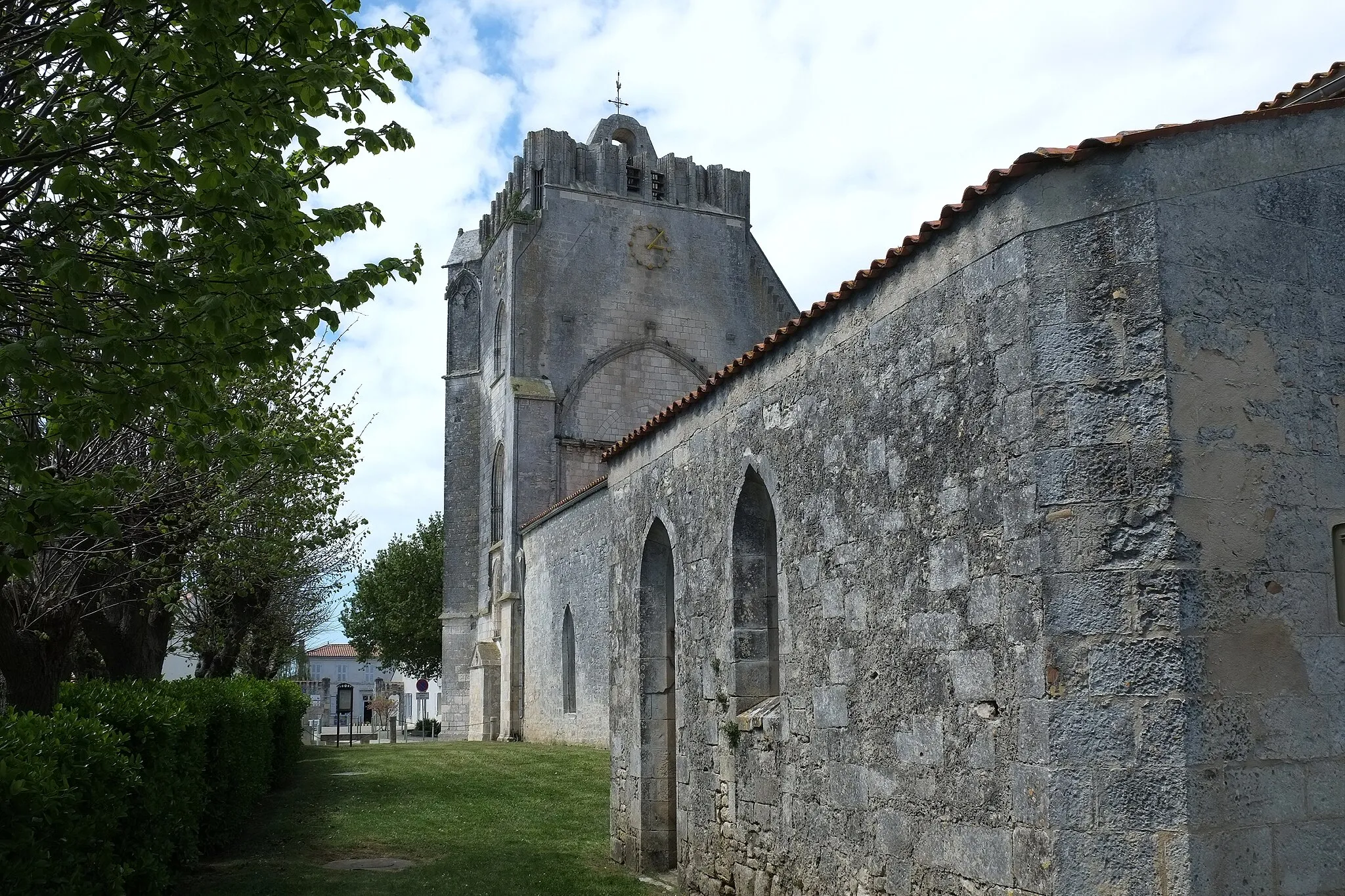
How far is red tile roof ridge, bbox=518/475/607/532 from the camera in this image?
2516cm

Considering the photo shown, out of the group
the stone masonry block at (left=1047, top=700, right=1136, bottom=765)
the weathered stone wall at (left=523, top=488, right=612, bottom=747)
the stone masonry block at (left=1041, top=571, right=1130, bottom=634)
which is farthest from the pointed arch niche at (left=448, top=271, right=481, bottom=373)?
the stone masonry block at (left=1047, top=700, right=1136, bottom=765)

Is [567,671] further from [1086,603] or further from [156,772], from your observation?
[1086,603]

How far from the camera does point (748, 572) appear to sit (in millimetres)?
9242

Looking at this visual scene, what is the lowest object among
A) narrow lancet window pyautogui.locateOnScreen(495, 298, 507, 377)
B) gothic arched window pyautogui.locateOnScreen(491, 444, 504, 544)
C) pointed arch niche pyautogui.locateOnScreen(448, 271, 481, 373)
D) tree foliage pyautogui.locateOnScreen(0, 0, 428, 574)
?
tree foliage pyautogui.locateOnScreen(0, 0, 428, 574)

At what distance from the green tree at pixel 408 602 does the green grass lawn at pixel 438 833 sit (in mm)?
24036

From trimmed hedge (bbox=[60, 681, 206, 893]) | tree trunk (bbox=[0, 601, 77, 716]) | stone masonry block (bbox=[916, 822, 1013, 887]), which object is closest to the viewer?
stone masonry block (bbox=[916, 822, 1013, 887])

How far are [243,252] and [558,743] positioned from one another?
22168mm

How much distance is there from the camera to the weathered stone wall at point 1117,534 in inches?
216

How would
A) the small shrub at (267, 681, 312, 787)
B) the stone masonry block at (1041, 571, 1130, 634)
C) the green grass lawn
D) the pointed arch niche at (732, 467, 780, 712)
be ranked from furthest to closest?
1. the small shrub at (267, 681, 312, 787)
2. the green grass lawn
3. the pointed arch niche at (732, 467, 780, 712)
4. the stone masonry block at (1041, 571, 1130, 634)

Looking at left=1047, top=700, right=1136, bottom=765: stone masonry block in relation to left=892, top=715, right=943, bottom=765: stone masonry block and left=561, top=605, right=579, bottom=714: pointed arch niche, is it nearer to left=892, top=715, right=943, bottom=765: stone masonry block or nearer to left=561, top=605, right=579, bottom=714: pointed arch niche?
left=892, top=715, right=943, bottom=765: stone masonry block

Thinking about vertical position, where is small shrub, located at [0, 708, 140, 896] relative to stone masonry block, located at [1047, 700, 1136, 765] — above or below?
below

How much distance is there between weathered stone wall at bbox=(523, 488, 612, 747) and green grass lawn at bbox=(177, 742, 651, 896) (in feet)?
8.72

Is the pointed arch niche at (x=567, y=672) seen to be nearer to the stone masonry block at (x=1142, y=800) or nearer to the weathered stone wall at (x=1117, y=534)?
the weathered stone wall at (x=1117, y=534)

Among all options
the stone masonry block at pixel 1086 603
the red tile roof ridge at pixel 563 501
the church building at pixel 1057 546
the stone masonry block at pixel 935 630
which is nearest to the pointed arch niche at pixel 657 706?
the church building at pixel 1057 546
